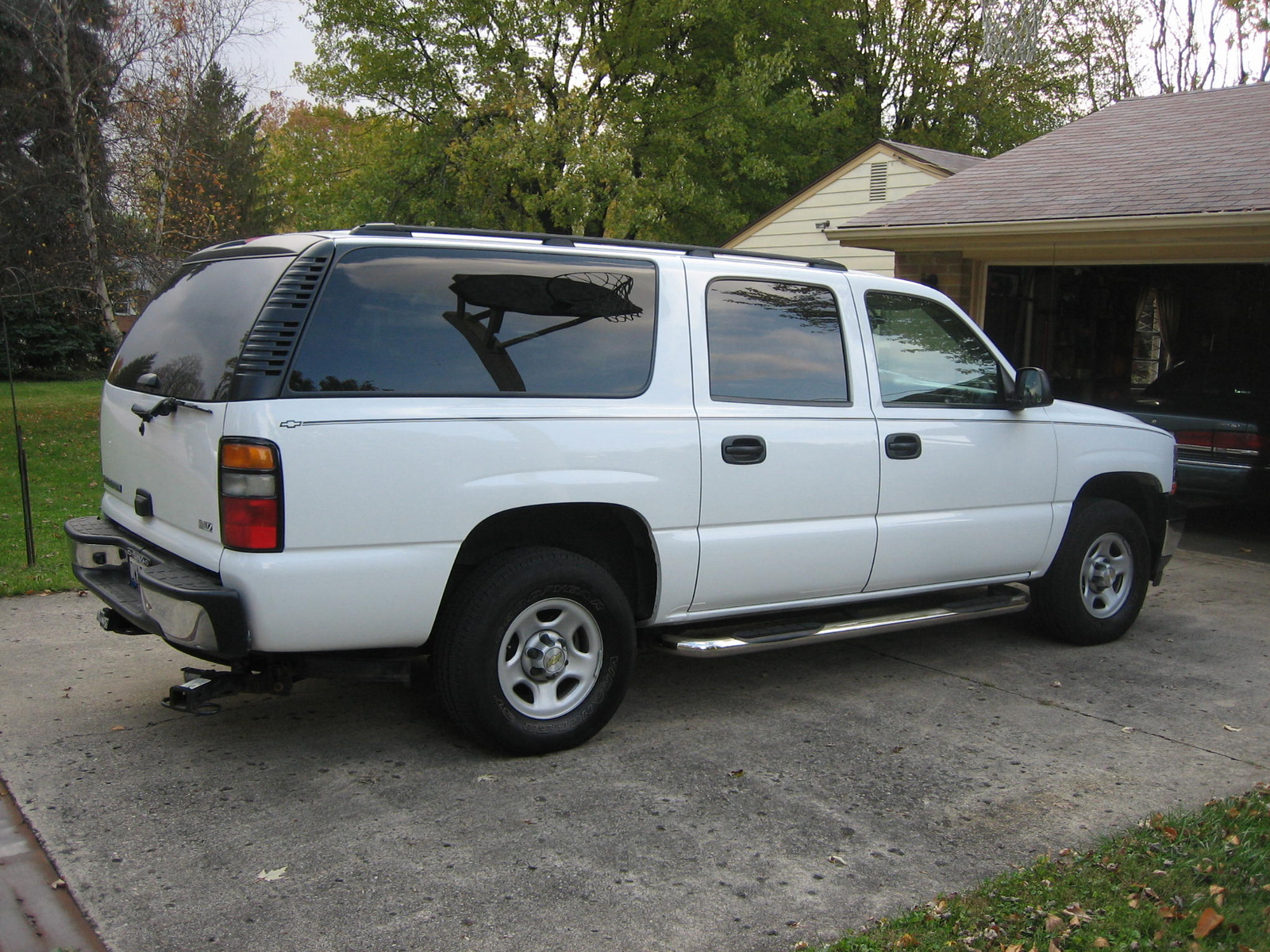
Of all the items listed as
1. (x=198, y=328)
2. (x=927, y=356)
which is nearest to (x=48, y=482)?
(x=198, y=328)

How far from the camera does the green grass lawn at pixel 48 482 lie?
24.2ft

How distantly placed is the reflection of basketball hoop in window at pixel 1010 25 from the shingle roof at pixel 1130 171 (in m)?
8.22

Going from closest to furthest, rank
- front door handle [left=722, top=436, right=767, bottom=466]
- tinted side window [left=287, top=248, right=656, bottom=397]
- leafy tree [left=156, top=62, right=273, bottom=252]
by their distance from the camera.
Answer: tinted side window [left=287, top=248, right=656, bottom=397]
front door handle [left=722, top=436, right=767, bottom=466]
leafy tree [left=156, top=62, right=273, bottom=252]

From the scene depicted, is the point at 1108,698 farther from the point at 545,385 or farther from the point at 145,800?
the point at 145,800

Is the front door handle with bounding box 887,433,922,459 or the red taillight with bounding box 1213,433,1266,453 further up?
the front door handle with bounding box 887,433,922,459

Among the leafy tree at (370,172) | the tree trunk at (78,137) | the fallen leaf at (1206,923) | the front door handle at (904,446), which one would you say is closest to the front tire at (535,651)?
the front door handle at (904,446)

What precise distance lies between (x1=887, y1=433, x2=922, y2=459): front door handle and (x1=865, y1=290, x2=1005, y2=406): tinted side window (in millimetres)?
178

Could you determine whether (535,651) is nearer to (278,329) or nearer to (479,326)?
(479,326)

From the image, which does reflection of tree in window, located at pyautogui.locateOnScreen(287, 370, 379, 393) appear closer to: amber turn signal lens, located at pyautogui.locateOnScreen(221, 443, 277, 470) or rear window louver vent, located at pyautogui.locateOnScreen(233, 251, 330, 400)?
rear window louver vent, located at pyautogui.locateOnScreen(233, 251, 330, 400)

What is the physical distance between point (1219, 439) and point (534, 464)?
7.38 metres

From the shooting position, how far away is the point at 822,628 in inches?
200

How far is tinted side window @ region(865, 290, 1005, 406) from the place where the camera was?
5457 mm

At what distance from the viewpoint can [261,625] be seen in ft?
12.4

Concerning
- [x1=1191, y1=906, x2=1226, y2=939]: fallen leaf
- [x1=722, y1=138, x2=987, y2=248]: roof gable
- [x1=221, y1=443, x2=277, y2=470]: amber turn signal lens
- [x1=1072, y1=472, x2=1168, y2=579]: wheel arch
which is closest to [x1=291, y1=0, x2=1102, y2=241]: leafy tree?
[x1=722, y1=138, x2=987, y2=248]: roof gable
